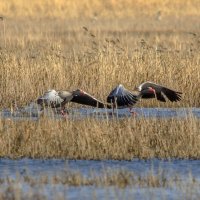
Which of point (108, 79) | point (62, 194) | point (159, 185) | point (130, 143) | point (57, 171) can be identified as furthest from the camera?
point (108, 79)

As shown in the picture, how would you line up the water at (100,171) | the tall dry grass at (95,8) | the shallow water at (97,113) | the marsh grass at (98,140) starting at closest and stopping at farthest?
the water at (100,171)
the marsh grass at (98,140)
the shallow water at (97,113)
the tall dry grass at (95,8)

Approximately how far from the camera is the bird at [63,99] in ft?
39.5

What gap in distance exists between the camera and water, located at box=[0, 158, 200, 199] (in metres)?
7.75

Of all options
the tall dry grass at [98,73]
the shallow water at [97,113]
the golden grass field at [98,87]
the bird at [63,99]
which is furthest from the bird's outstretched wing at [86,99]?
the tall dry grass at [98,73]

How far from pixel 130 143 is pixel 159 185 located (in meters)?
1.68

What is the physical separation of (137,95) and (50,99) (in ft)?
3.95

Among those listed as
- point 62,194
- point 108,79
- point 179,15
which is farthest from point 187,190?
point 179,15

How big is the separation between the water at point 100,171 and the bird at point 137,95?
2676 mm

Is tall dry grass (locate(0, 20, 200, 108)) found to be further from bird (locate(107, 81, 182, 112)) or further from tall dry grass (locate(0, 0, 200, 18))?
tall dry grass (locate(0, 0, 200, 18))

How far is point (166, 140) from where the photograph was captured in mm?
9969

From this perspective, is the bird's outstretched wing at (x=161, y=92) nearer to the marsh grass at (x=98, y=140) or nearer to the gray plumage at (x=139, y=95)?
the gray plumage at (x=139, y=95)

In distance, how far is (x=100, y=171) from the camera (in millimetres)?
8922

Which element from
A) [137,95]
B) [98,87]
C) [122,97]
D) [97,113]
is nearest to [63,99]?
[97,113]

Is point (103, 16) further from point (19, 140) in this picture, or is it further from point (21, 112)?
point (19, 140)
